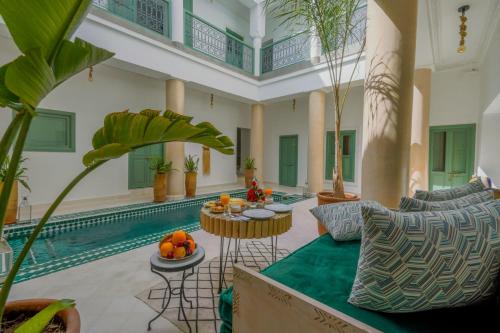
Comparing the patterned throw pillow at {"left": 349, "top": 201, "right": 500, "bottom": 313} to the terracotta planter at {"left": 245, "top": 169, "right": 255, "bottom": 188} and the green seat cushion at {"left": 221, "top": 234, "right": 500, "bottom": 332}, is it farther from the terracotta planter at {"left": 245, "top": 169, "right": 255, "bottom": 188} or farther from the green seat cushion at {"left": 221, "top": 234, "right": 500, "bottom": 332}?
the terracotta planter at {"left": 245, "top": 169, "right": 255, "bottom": 188}

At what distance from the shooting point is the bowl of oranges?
166cm

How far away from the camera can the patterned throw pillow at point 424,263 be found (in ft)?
2.96

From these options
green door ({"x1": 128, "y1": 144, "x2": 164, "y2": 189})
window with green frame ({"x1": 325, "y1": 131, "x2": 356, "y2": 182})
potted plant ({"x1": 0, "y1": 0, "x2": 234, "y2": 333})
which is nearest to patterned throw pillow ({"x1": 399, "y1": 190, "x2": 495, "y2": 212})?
→ potted plant ({"x1": 0, "y1": 0, "x2": 234, "y2": 333})

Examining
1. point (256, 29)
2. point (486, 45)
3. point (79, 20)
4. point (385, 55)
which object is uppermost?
point (256, 29)

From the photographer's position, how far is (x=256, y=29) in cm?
750

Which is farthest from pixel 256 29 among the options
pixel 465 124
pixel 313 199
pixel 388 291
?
pixel 388 291

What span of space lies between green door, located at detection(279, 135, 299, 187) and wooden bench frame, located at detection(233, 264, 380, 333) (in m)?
7.89

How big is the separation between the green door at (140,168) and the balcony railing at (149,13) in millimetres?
2979

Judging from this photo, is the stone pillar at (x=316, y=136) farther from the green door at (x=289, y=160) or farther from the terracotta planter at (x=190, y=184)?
the terracotta planter at (x=190, y=184)

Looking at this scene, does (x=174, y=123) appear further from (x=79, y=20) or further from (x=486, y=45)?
(x=486, y=45)

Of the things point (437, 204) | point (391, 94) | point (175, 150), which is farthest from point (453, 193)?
point (175, 150)

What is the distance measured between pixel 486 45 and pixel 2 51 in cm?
866

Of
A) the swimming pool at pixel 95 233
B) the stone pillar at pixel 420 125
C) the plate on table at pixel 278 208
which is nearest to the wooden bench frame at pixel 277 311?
the plate on table at pixel 278 208

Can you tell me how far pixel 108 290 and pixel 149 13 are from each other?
5924 mm
